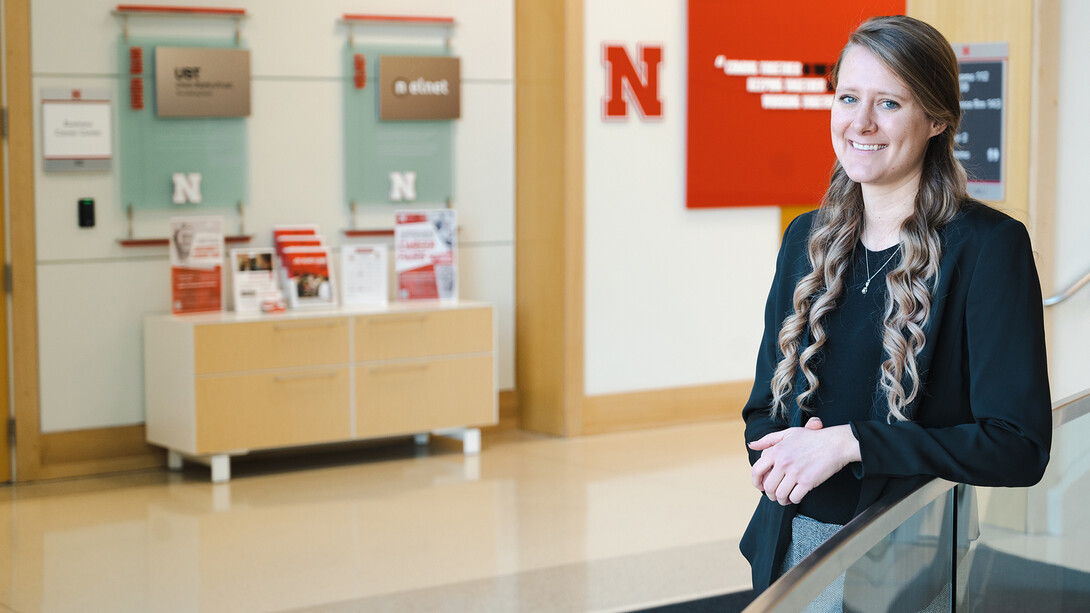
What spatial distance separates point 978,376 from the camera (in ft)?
5.49

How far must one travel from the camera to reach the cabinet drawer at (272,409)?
6.15 meters

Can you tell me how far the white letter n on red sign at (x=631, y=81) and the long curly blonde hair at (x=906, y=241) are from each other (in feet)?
18.1

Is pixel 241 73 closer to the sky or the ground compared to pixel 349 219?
closer to the sky

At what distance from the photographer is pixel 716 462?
673 cm

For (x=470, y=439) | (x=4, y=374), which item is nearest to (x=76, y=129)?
(x=4, y=374)

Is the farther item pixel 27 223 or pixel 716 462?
pixel 716 462

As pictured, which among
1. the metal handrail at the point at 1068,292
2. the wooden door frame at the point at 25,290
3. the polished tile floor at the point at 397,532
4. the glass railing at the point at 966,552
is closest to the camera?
the glass railing at the point at 966,552

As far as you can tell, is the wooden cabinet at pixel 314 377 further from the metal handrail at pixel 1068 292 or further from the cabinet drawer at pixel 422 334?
the metal handrail at pixel 1068 292

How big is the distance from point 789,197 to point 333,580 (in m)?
4.30

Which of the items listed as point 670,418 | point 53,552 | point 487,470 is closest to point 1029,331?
point 53,552

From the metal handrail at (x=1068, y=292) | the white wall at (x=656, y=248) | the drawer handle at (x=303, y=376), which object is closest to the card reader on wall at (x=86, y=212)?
the drawer handle at (x=303, y=376)

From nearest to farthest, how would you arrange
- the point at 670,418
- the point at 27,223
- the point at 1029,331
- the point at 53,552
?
1. the point at 1029,331
2. the point at 53,552
3. the point at 27,223
4. the point at 670,418

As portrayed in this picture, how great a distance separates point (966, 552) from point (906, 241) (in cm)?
68

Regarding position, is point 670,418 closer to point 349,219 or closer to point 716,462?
point 716,462
